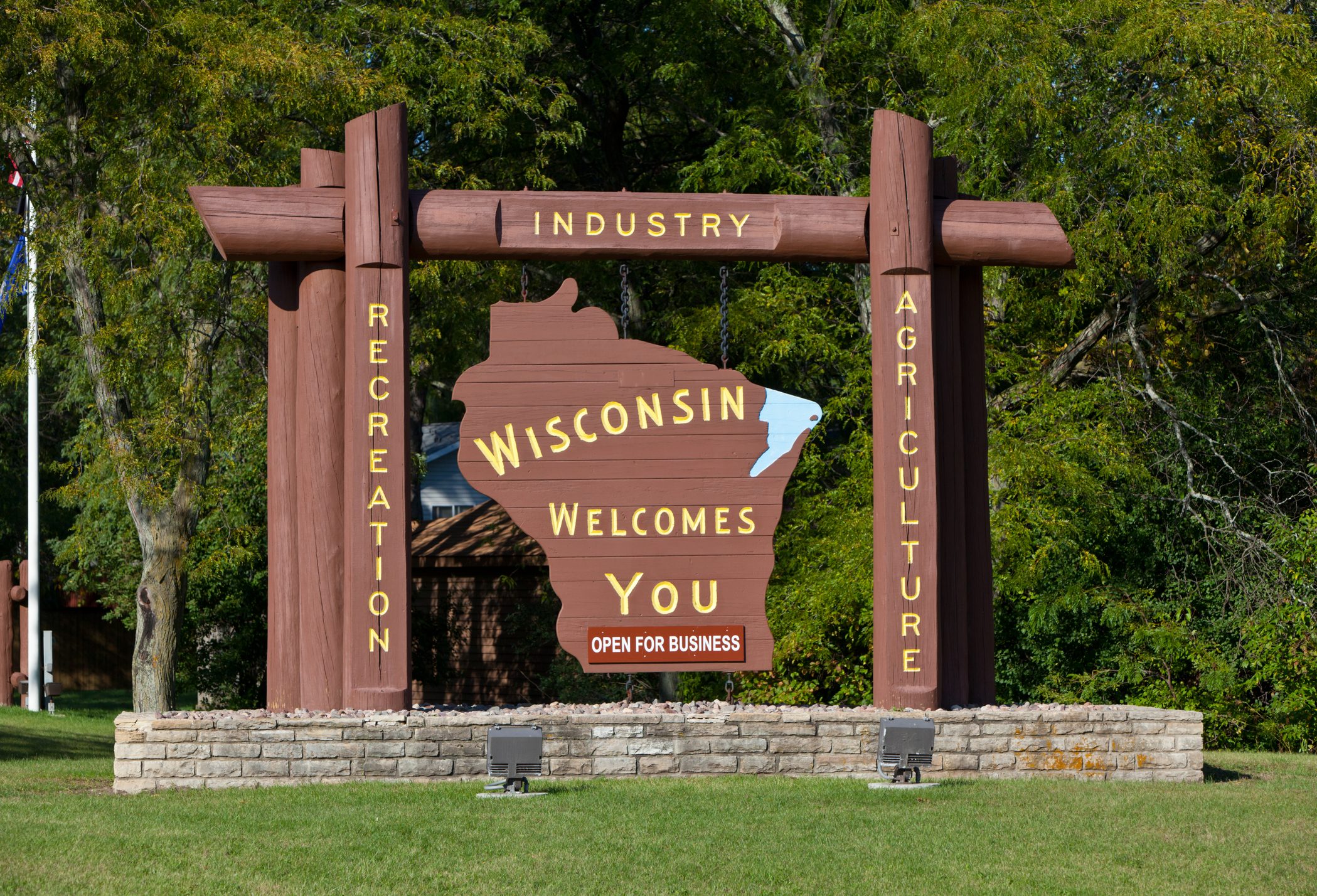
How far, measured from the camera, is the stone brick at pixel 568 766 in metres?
11.0

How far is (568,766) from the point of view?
11055 mm

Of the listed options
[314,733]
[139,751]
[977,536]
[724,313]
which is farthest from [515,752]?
[977,536]

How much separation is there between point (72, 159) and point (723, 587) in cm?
1013

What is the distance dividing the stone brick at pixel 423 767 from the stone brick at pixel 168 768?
1.44 metres

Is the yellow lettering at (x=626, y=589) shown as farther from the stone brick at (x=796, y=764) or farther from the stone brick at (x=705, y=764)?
the stone brick at (x=796, y=764)

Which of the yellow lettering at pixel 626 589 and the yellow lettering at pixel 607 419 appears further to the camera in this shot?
the yellow lettering at pixel 607 419

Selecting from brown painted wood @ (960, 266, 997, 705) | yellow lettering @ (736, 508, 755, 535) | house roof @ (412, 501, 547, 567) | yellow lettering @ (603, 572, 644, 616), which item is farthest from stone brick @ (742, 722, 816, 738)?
house roof @ (412, 501, 547, 567)

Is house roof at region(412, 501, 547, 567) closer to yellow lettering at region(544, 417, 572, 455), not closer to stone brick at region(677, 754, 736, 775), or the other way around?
yellow lettering at region(544, 417, 572, 455)

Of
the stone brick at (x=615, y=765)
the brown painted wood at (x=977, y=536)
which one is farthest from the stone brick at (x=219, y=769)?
the brown painted wood at (x=977, y=536)

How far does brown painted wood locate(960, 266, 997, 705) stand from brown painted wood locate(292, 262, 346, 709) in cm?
497

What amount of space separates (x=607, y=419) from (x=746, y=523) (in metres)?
1.34

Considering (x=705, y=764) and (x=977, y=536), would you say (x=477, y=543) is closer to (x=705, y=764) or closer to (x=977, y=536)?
(x=977, y=536)

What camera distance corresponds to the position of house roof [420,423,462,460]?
37.4 meters

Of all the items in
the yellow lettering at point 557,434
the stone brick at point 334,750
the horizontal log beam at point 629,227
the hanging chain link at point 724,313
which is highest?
the horizontal log beam at point 629,227
